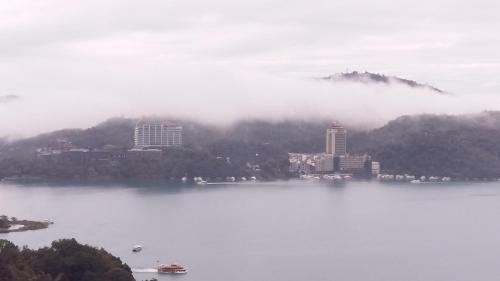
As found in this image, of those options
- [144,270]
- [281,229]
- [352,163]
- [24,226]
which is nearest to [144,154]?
[352,163]

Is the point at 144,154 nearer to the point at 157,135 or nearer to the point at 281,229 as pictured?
the point at 157,135

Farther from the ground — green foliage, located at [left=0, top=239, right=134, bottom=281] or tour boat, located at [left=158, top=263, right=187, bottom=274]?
green foliage, located at [left=0, top=239, right=134, bottom=281]

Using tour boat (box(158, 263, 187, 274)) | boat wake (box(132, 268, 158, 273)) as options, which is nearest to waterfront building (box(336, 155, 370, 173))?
boat wake (box(132, 268, 158, 273))

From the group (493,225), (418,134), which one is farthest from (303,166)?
(493,225)

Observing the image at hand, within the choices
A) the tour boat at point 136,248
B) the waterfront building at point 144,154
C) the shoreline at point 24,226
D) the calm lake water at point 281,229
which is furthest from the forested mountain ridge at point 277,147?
the tour boat at point 136,248

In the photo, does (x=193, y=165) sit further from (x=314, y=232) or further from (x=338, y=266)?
(x=338, y=266)

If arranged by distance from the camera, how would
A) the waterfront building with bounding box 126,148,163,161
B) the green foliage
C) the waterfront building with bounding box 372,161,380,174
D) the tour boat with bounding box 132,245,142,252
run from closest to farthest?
the green foliage < the tour boat with bounding box 132,245,142,252 < the waterfront building with bounding box 126,148,163,161 < the waterfront building with bounding box 372,161,380,174

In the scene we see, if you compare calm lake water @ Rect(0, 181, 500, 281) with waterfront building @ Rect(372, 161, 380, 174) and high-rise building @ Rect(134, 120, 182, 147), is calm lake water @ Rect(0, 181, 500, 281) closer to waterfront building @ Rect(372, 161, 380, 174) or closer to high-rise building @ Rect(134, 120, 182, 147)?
waterfront building @ Rect(372, 161, 380, 174)

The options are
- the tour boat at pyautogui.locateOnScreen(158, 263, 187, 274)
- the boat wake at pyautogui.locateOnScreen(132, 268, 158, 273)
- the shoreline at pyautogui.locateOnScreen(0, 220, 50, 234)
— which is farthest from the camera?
the shoreline at pyautogui.locateOnScreen(0, 220, 50, 234)
